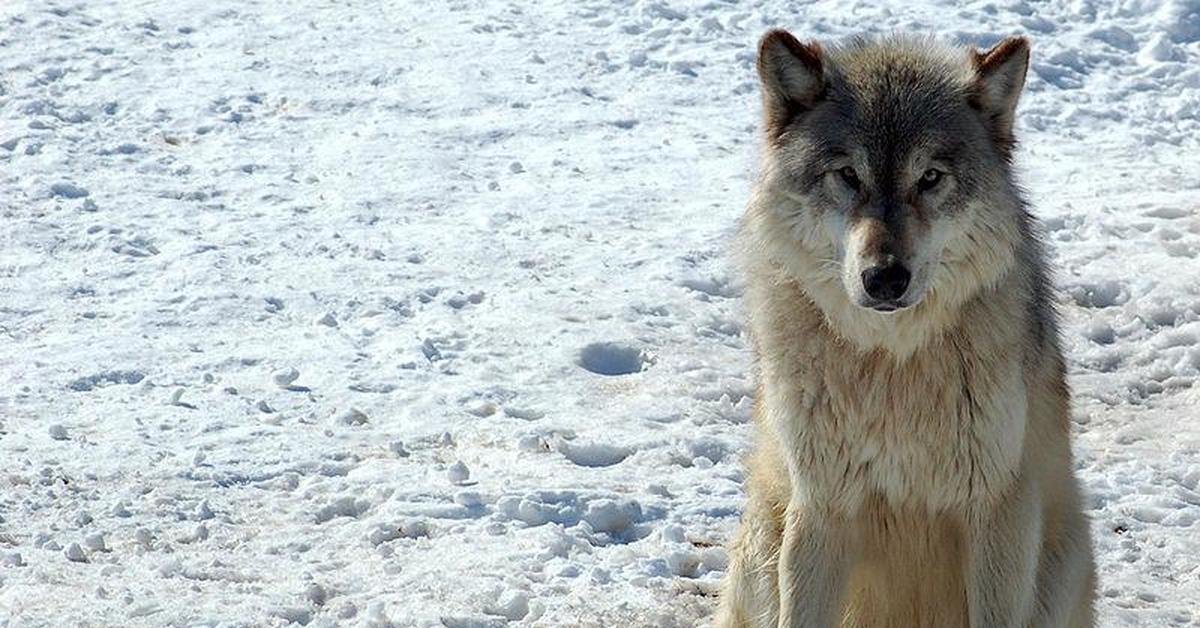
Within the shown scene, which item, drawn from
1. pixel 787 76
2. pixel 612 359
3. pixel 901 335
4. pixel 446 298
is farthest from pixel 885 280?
pixel 446 298

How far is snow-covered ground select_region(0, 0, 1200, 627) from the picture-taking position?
6664 mm

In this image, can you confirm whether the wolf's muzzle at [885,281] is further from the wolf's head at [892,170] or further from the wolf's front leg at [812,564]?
the wolf's front leg at [812,564]

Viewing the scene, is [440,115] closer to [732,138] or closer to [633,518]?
[732,138]

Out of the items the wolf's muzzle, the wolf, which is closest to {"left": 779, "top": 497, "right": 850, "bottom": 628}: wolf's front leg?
the wolf

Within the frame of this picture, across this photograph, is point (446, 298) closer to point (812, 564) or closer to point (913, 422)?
point (812, 564)

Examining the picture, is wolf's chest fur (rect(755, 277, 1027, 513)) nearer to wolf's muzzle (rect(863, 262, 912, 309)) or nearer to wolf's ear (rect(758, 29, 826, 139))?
wolf's muzzle (rect(863, 262, 912, 309))

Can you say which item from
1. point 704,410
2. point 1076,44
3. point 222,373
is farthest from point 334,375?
point 1076,44

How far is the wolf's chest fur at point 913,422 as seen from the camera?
528cm

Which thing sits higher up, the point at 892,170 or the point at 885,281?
the point at 892,170

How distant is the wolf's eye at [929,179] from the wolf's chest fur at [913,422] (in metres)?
0.44

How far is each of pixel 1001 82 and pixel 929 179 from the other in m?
0.45

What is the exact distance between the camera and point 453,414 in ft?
26.0

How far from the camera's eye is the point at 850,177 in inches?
207

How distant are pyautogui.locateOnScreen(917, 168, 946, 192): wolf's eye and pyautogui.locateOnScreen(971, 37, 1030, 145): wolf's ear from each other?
32cm
